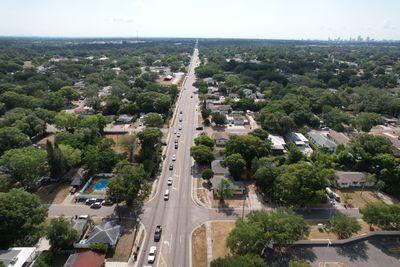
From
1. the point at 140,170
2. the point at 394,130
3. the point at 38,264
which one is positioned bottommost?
the point at 394,130

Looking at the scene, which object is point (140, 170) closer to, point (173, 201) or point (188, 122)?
point (173, 201)

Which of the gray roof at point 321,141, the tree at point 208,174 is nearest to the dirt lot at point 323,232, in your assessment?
the tree at point 208,174

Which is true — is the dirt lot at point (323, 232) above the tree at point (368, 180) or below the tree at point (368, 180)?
below

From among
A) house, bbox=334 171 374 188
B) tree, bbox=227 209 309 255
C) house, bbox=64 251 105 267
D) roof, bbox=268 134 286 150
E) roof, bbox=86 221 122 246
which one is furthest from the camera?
roof, bbox=268 134 286 150

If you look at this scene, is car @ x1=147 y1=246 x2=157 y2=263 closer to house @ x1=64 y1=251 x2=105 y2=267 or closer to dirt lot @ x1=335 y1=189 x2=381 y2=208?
house @ x1=64 y1=251 x2=105 y2=267

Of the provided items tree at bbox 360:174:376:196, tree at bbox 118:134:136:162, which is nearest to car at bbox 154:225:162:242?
tree at bbox 118:134:136:162

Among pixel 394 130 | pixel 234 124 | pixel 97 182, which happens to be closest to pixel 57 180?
pixel 97 182

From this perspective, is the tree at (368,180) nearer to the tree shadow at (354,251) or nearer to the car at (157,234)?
the tree shadow at (354,251)
